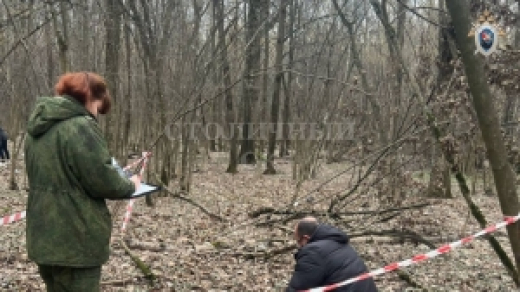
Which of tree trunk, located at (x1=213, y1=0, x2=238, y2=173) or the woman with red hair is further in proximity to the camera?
tree trunk, located at (x1=213, y1=0, x2=238, y2=173)

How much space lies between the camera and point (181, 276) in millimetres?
5270

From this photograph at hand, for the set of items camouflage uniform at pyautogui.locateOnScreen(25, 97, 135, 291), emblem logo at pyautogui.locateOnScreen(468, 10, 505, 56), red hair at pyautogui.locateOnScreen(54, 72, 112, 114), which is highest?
emblem logo at pyautogui.locateOnScreen(468, 10, 505, 56)

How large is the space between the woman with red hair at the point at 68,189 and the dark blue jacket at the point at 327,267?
56.8 inches

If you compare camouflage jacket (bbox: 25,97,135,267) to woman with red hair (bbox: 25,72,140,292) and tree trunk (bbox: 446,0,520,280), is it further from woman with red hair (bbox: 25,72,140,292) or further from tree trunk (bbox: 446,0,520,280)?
tree trunk (bbox: 446,0,520,280)

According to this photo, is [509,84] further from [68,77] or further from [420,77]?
[68,77]

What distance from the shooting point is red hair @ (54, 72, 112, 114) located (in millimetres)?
2658

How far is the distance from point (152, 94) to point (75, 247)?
24.6 ft

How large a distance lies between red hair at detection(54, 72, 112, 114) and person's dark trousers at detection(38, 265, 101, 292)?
0.86m

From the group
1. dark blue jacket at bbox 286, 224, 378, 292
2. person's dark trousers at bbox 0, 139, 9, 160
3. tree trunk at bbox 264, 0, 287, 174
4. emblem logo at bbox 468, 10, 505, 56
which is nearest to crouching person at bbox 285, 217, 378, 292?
dark blue jacket at bbox 286, 224, 378, 292

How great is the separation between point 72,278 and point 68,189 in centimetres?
46

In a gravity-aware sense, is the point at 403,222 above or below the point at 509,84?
below

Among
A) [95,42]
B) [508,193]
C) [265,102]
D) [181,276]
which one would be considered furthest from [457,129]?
[265,102]

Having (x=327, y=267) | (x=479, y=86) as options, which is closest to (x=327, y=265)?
(x=327, y=267)

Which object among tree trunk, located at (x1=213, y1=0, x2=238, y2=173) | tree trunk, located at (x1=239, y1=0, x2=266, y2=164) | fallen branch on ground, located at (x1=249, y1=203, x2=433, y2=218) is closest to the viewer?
fallen branch on ground, located at (x1=249, y1=203, x2=433, y2=218)
